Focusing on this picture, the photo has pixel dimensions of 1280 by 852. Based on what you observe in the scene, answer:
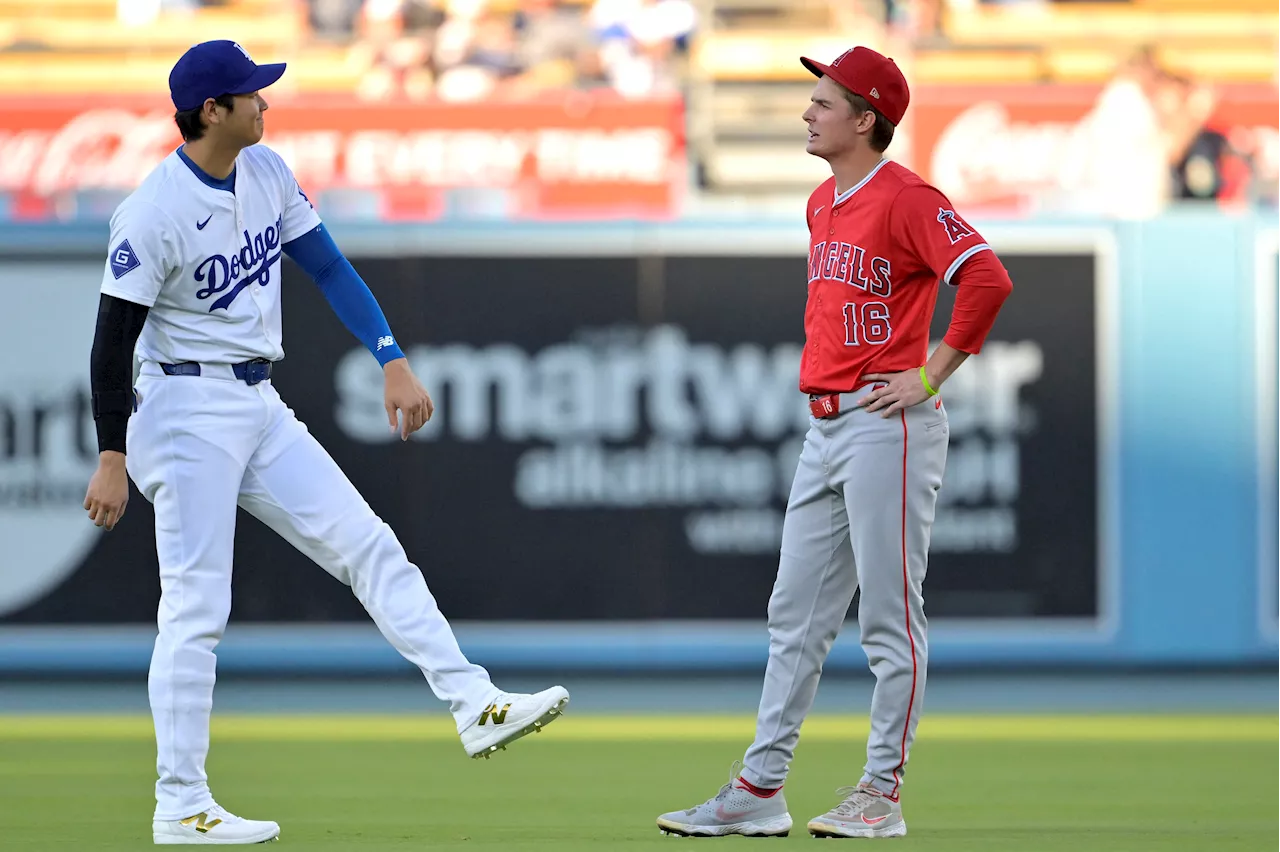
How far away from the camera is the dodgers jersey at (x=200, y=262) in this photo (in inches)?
154

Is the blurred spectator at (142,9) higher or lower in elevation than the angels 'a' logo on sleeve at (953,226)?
higher

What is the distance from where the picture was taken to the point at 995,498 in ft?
26.7

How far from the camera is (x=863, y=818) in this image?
4070 mm

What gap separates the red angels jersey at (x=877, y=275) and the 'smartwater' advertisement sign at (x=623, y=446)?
13.0 feet

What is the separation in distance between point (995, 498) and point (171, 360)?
→ 5.00 meters

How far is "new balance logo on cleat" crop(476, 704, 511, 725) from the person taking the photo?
4.00m

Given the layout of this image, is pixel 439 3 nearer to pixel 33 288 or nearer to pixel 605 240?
pixel 605 240

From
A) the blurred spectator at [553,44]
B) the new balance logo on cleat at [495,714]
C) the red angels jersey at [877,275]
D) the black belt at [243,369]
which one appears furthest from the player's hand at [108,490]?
the blurred spectator at [553,44]

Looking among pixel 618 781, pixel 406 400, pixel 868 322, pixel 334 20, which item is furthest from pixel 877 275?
pixel 334 20

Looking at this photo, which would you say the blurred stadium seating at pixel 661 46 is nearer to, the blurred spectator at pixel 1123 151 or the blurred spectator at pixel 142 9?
the blurred spectator at pixel 142 9

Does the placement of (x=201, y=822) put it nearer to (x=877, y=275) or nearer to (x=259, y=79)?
(x=259, y=79)

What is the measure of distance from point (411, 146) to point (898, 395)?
5.77 m

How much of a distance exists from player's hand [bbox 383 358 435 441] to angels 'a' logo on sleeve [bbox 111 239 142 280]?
2.13 ft

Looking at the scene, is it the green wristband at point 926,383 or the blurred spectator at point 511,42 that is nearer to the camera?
the green wristband at point 926,383
